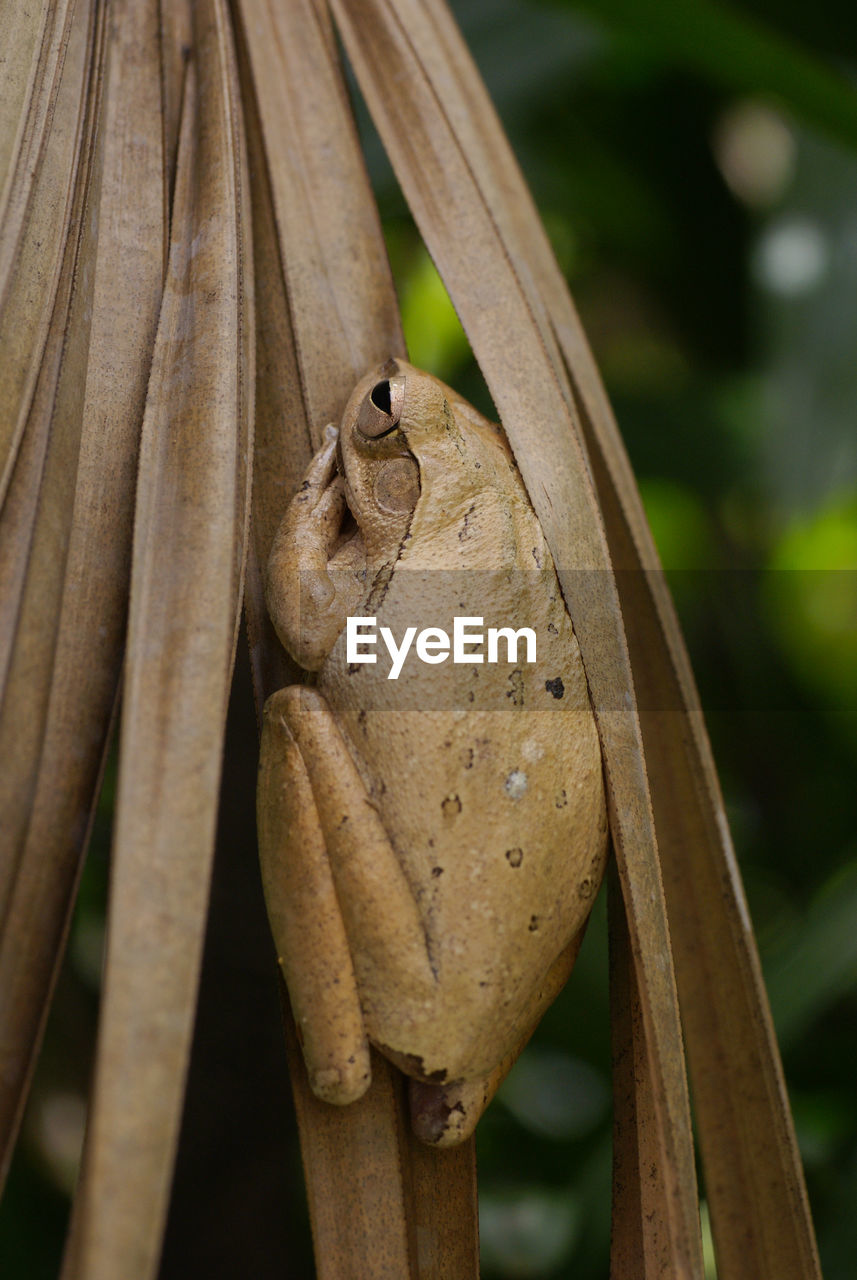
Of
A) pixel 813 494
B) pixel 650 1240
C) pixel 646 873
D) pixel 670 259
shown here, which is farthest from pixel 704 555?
pixel 650 1240

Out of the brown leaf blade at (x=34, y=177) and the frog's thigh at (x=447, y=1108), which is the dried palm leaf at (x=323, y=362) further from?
the brown leaf blade at (x=34, y=177)

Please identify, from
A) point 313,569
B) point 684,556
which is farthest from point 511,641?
point 684,556

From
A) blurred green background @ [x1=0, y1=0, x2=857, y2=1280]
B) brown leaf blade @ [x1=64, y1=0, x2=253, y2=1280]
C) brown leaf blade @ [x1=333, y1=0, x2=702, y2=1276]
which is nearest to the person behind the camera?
brown leaf blade @ [x1=64, y1=0, x2=253, y2=1280]

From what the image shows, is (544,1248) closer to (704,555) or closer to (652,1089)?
(652,1089)

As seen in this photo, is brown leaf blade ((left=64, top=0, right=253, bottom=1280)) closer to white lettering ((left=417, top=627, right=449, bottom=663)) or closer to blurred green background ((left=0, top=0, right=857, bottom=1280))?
white lettering ((left=417, top=627, right=449, bottom=663))

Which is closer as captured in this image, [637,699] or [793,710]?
[637,699]

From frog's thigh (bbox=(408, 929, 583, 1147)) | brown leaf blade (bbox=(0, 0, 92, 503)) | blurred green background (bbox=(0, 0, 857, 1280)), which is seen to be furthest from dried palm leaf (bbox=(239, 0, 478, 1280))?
blurred green background (bbox=(0, 0, 857, 1280))
